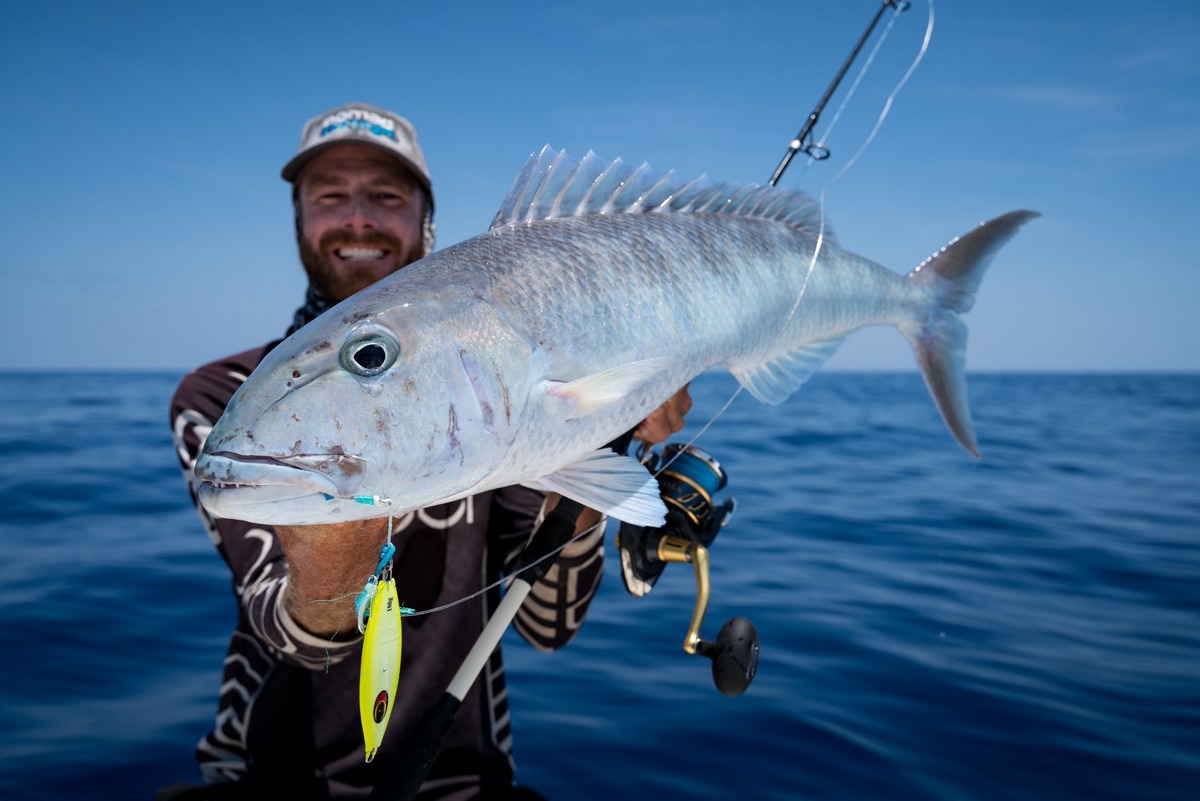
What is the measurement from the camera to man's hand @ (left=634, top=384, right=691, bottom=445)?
241 centimetres

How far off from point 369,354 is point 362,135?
211 cm

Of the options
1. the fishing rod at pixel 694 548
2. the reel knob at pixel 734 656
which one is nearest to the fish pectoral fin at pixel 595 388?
the fishing rod at pixel 694 548

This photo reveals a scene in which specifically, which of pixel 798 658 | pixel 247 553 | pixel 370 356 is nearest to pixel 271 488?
pixel 370 356

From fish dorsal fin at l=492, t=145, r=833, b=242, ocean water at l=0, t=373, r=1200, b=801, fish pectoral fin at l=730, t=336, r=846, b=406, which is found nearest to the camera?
fish dorsal fin at l=492, t=145, r=833, b=242

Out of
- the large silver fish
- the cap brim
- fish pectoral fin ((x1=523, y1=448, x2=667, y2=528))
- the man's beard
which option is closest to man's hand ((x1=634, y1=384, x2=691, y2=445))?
the large silver fish

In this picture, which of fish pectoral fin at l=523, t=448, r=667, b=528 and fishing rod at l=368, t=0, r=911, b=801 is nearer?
fish pectoral fin at l=523, t=448, r=667, b=528

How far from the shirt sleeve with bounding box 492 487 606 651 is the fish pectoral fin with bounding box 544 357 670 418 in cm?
110

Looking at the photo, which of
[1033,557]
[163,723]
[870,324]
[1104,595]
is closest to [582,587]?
[870,324]

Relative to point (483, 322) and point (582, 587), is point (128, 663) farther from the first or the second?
point (483, 322)

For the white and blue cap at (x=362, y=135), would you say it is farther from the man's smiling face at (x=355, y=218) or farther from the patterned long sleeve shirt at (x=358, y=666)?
the patterned long sleeve shirt at (x=358, y=666)

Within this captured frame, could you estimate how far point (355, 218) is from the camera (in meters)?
3.19

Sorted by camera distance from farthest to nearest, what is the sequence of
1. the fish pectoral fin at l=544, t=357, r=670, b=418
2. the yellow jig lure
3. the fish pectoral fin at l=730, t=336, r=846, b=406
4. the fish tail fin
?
the fish tail fin < the fish pectoral fin at l=730, t=336, r=846, b=406 < the fish pectoral fin at l=544, t=357, r=670, b=418 < the yellow jig lure

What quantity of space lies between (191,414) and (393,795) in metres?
1.51

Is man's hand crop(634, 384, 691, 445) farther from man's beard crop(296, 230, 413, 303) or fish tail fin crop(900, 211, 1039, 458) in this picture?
man's beard crop(296, 230, 413, 303)
